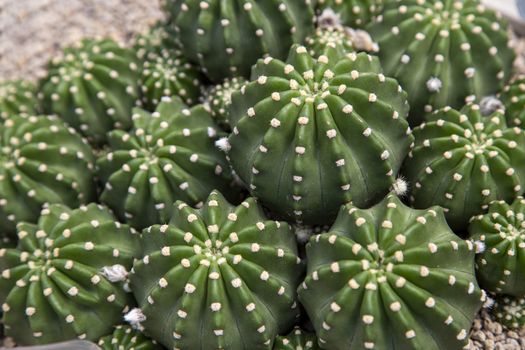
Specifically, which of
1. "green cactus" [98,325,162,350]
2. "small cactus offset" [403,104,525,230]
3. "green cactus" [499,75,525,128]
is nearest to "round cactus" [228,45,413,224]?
"small cactus offset" [403,104,525,230]

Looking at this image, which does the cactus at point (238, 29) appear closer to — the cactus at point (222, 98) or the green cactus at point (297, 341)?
the cactus at point (222, 98)

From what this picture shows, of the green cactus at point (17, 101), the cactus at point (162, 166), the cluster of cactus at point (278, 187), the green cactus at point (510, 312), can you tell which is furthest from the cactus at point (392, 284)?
the green cactus at point (17, 101)

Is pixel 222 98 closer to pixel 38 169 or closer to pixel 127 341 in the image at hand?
pixel 38 169

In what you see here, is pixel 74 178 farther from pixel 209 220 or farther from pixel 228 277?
pixel 228 277

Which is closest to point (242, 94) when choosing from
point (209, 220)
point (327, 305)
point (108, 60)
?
point (209, 220)

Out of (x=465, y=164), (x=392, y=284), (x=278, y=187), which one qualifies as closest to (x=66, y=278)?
(x=278, y=187)
